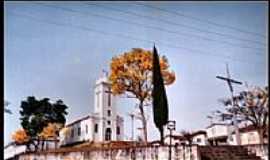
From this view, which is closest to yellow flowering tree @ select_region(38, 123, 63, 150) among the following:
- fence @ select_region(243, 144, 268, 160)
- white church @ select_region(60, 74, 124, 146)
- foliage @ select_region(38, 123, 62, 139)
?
foliage @ select_region(38, 123, 62, 139)

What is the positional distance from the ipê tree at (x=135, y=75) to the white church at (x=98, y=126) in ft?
12.3

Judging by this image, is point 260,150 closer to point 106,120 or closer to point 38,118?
point 106,120

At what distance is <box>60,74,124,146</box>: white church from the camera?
36.8 feet

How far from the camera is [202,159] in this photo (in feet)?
14.5

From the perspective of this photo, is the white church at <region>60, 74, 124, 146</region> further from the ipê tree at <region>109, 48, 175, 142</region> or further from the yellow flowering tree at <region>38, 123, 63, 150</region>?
the ipê tree at <region>109, 48, 175, 142</region>

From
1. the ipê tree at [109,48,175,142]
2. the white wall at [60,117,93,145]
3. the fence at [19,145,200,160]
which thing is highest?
the ipê tree at [109,48,175,142]

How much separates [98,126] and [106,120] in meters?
0.32

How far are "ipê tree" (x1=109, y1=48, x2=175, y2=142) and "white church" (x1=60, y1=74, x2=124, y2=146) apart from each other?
148 inches

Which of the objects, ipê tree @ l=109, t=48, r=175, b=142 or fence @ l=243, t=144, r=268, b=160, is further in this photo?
ipê tree @ l=109, t=48, r=175, b=142

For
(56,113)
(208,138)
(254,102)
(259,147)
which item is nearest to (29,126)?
(56,113)

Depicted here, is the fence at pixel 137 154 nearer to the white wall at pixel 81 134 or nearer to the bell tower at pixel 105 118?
the bell tower at pixel 105 118

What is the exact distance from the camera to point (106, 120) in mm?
11828

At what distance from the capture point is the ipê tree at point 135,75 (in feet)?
21.1

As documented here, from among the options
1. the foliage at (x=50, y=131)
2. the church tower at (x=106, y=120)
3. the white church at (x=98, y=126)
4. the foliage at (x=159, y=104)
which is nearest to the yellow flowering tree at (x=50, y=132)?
the foliage at (x=50, y=131)
